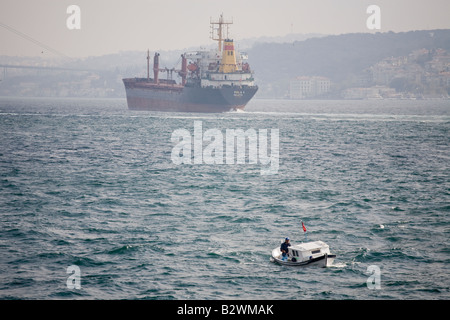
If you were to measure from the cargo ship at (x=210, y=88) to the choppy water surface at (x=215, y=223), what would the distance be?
240 feet

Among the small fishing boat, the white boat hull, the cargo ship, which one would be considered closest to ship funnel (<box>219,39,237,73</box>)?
the cargo ship

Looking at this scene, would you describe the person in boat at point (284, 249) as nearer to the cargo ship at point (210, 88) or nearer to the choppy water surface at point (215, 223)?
the choppy water surface at point (215, 223)

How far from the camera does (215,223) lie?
38844 millimetres

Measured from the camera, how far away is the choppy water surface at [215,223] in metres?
27.3

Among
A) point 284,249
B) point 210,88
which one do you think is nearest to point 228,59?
point 210,88

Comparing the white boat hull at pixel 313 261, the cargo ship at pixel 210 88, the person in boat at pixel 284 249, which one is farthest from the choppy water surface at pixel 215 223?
the cargo ship at pixel 210 88

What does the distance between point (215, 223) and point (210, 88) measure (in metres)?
113

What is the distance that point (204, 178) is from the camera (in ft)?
196

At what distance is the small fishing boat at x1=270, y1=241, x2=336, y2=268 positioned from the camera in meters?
29.5

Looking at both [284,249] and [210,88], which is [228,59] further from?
[284,249]

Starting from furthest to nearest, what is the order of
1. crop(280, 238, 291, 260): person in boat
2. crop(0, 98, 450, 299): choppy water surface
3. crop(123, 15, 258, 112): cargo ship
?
crop(123, 15, 258, 112): cargo ship, crop(280, 238, 291, 260): person in boat, crop(0, 98, 450, 299): choppy water surface

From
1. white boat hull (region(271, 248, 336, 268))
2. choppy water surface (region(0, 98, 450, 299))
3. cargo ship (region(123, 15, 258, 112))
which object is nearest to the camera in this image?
choppy water surface (region(0, 98, 450, 299))

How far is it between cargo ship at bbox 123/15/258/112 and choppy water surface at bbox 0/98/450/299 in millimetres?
73254

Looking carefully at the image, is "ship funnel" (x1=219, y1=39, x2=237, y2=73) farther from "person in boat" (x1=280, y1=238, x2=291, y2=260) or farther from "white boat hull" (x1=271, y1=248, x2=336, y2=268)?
"white boat hull" (x1=271, y1=248, x2=336, y2=268)
